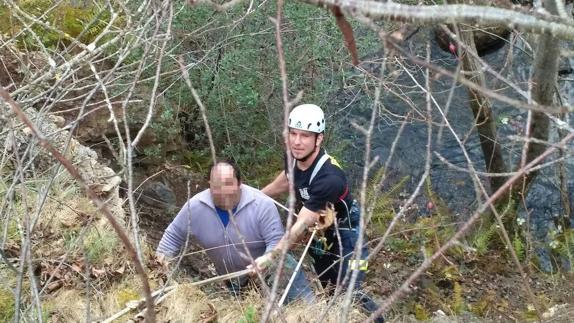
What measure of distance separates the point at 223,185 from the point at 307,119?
884 millimetres

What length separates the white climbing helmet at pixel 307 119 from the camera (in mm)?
5266

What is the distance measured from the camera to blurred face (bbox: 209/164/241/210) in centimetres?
487

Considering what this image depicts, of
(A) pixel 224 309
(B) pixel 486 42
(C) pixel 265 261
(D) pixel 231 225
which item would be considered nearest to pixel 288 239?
(C) pixel 265 261

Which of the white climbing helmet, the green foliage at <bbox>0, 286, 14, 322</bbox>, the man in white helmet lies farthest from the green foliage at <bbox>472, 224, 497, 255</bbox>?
the green foliage at <bbox>0, 286, 14, 322</bbox>

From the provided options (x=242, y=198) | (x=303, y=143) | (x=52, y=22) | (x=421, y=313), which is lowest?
(x=421, y=313)

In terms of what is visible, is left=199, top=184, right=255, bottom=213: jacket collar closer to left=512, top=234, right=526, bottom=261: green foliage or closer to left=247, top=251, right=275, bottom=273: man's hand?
left=247, top=251, right=275, bottom=273: man's hand

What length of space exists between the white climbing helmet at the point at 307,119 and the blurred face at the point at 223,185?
0.69 m

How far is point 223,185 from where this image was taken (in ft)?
16.0

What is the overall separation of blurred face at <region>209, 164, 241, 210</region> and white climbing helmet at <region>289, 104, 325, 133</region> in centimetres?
69

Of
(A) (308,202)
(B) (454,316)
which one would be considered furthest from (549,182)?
(A) (308,202)

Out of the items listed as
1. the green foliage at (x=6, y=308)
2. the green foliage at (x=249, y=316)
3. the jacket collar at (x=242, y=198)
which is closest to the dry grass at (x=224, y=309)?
the green foliage at (x=249, y=316)

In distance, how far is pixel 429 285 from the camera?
8516mm

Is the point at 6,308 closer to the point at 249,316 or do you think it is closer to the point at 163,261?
the point at 163,261

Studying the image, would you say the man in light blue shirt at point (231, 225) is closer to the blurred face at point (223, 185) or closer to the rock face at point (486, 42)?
the blurred face at point (223, 185)
